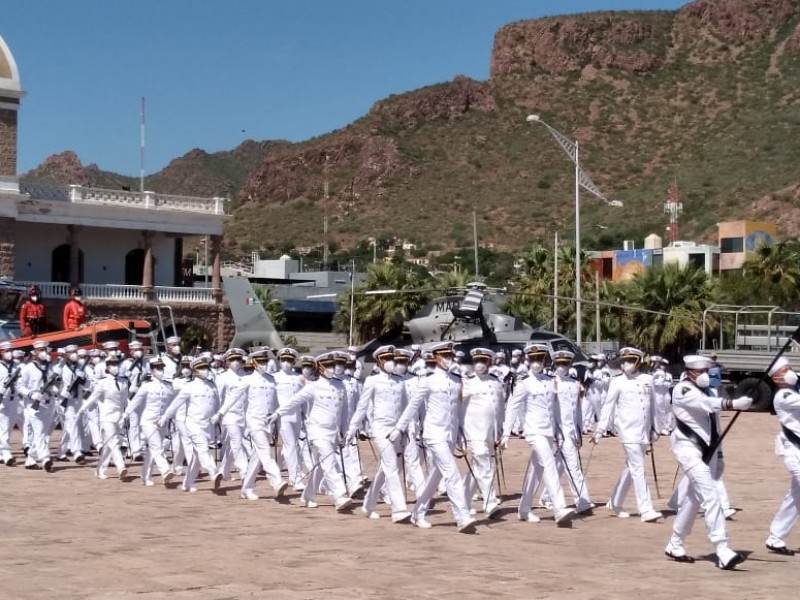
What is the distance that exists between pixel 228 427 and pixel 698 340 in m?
31.4

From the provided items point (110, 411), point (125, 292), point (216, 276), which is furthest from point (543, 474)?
point (216, 276)

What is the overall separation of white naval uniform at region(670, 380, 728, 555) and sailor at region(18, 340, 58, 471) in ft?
40.0

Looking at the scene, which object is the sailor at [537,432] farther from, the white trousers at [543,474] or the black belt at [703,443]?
the black belt at [703,443]

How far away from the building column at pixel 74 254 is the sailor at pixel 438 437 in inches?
1350

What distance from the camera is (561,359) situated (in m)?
16.6

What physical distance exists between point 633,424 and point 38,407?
10391mm

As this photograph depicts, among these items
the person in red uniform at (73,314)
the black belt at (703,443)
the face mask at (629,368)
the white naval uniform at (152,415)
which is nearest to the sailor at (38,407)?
the white naval uniform at (152,415)

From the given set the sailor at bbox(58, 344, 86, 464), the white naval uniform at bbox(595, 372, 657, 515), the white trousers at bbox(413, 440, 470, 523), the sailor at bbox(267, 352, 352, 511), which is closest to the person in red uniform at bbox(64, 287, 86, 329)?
the sailor at bbox(58, 344, 86, 464)

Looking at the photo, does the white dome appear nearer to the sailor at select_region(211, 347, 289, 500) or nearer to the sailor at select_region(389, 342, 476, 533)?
the sailor at select_region(211, 347, 289, 500)

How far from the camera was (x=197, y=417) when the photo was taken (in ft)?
60.5

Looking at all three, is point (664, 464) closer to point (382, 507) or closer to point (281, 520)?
point (382, 507)

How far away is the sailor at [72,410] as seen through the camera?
23016 millimetres

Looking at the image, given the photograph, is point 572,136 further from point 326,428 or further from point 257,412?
point 326,428

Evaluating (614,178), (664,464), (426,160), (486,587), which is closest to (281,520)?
(486,587)
